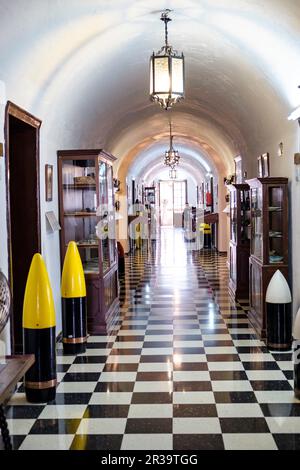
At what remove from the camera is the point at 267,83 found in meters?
7.36

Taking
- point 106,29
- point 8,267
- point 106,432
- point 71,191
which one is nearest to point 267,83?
point 106,29

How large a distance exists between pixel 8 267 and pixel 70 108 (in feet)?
10.5

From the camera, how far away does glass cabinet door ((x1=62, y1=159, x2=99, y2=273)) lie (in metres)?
8.09

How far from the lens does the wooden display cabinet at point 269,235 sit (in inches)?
292

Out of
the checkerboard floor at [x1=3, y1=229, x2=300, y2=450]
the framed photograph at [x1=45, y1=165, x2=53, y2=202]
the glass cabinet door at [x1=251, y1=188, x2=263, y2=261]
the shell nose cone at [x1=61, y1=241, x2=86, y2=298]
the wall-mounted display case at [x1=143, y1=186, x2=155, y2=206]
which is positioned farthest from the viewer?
the wall-mounted display case at [x1=143, y1=186, x2=155, y2=206]

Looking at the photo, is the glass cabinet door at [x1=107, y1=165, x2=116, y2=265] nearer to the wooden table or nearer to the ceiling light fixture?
the ceiling light fixture

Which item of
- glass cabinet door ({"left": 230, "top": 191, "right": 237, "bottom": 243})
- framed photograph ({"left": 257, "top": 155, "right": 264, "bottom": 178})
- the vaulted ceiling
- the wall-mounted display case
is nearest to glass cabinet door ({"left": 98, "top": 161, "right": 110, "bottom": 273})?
the vaulted ceiling

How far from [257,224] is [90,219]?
7.84 ft

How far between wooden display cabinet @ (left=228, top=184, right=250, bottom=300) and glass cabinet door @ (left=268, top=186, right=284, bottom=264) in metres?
2.48

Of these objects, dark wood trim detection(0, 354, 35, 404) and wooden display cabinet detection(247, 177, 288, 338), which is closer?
dark wood trim detection(0, 354, 35, 404)

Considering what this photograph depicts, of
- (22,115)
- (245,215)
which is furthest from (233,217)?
(22,115)

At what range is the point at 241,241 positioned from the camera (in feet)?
34.3

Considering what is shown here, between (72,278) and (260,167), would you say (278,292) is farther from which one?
(260,167)

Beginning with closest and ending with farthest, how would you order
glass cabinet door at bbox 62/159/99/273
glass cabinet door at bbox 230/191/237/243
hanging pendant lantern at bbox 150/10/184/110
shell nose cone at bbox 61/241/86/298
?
hanging pendant lantern at bbox 150/10/184/110, shell nose cone at bbox 61/241/86/298, glass cabinet door at bbox 62/159/99/273, glass cabinet door at bbox 230/191/237/243
